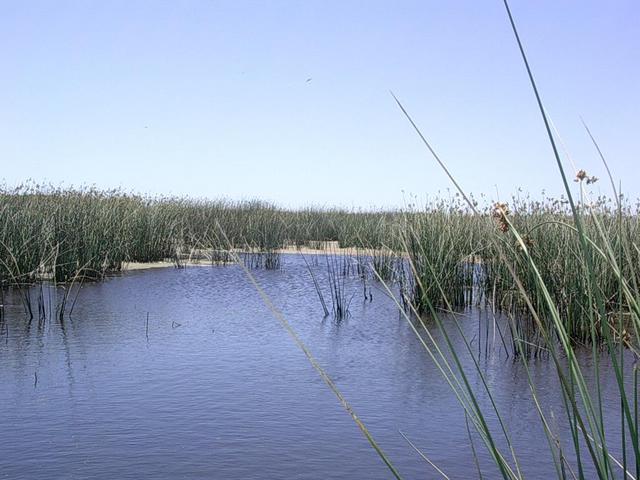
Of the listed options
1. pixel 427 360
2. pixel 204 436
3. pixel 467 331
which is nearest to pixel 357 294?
pixel 467 331

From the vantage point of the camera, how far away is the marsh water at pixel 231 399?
3.36 metres

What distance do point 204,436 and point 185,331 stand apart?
10.7 ft

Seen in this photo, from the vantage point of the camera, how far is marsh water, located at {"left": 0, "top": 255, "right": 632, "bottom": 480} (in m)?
3.36

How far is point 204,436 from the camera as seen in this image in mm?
3688

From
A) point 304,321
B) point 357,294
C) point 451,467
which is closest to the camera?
point 451,467

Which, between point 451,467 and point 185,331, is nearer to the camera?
point 451,467

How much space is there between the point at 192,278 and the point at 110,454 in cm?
867

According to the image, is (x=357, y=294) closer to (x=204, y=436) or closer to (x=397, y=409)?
(x=397, y=409)

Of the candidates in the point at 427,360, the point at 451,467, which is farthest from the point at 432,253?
the point at 451,467

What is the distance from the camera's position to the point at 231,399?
4422mm

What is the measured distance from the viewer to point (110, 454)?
11.1ft

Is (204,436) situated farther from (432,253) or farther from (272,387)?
(432,253)

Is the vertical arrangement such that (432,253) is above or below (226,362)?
above

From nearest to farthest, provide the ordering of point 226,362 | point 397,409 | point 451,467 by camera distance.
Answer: point 451,467
point 397,409
point 226,362
